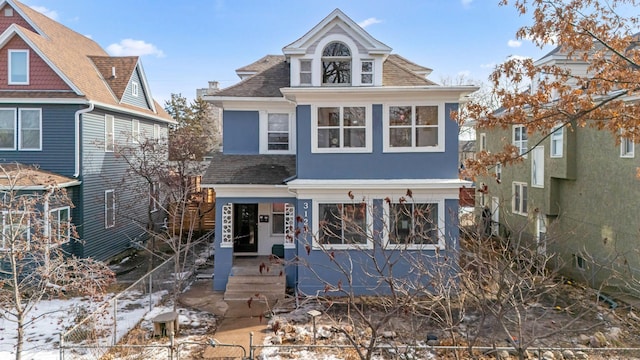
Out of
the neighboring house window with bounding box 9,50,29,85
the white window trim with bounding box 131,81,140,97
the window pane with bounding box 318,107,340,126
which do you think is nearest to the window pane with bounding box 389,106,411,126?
the window pane with bounding box 318,107,340,126

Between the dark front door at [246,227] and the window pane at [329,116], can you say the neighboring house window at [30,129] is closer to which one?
the dark front door at [246,227]

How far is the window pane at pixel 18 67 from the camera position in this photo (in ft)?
51.4

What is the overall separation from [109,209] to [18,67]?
6502mm

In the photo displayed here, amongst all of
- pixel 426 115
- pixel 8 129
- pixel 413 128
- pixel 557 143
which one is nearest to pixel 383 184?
pixel 413 128

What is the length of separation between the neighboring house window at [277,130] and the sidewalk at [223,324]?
17.9ft

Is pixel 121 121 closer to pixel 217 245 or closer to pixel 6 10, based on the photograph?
pixel 6 10

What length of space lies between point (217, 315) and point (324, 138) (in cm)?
601

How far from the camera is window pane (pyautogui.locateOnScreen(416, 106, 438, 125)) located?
12.9 m

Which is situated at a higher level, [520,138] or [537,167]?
[520,138]

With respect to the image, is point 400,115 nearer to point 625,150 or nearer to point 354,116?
point 354,116

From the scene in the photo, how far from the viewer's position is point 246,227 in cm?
1597

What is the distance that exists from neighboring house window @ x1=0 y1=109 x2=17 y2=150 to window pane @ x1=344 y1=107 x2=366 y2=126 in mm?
12449

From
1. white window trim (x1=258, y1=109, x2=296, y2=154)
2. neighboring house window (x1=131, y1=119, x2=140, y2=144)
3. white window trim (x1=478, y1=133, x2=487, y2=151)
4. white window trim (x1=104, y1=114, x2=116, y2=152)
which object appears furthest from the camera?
white window trim (x1=478, y1=133, x2=487, y2=151)

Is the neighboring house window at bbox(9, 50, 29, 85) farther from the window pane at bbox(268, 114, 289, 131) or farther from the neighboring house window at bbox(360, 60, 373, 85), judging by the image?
the neighboring house window at bbox(360, 60, 373, 85)
